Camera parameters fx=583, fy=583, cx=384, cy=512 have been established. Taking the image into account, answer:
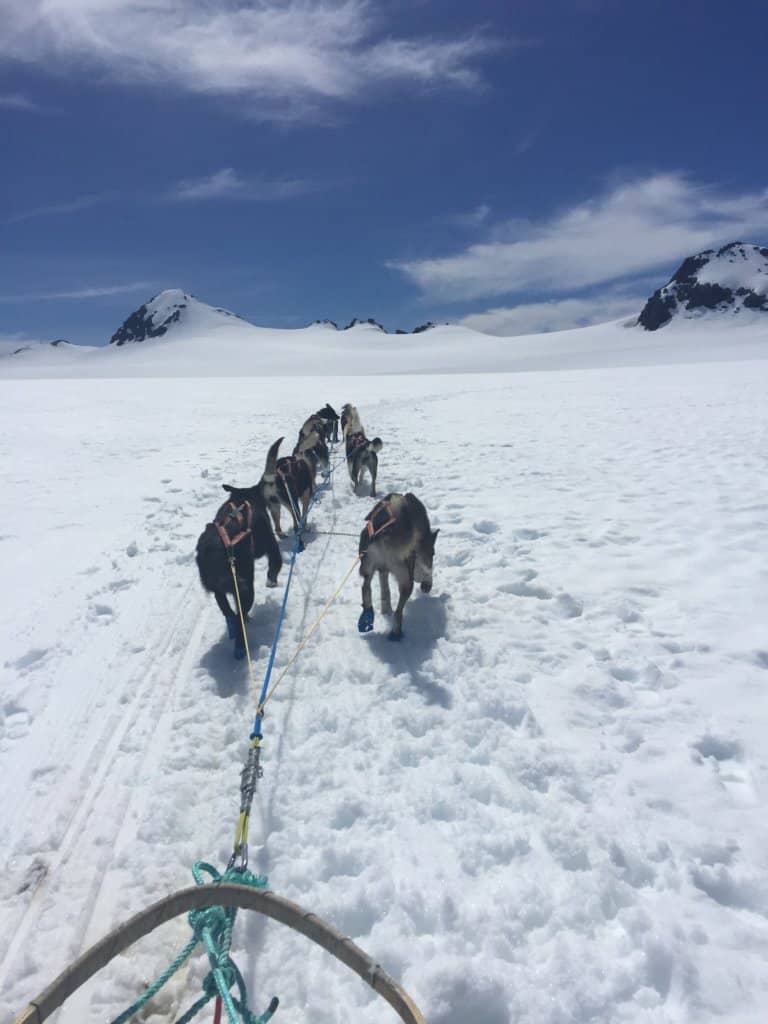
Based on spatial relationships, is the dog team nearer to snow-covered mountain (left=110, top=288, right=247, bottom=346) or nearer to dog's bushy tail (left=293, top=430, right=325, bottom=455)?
dog's bushy tail (left=293, top=430, right=325, bottom=455)

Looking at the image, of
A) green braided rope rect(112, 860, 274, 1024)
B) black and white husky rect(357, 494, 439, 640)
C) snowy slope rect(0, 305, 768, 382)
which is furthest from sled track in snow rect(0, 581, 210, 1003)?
snowy slope rect(0, 305, 768, 382)

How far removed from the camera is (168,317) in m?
157

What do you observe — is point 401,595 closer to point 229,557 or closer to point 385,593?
point 385,593

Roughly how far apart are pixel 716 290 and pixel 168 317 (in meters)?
129

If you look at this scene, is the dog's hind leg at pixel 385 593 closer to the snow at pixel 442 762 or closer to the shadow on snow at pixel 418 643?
the shadow on snow at pixel 418 643

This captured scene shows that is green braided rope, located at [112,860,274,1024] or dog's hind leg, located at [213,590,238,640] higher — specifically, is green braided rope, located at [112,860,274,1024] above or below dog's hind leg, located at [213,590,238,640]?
below

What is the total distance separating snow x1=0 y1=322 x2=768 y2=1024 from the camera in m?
2.32

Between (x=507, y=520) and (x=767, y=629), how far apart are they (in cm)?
335

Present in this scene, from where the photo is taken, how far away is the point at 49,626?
5.20 metres

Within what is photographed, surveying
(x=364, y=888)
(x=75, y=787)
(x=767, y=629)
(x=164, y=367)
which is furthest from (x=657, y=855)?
(x=164, y=367)

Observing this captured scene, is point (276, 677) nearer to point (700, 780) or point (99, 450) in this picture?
point (700, 780)

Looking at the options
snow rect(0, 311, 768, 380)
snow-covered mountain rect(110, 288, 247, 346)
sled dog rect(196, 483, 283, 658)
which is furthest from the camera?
snow-covered mountain rect(110, 288, 247, 346)

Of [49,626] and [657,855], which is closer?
[657,855]

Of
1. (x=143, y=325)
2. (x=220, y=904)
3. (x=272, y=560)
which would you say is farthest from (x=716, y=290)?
(x=143, y=325)
